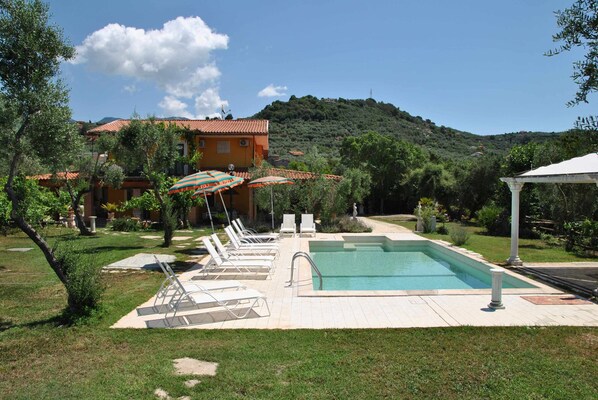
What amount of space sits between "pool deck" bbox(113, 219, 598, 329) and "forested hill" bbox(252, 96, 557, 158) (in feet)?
155

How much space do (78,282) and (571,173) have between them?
10093 millimetres

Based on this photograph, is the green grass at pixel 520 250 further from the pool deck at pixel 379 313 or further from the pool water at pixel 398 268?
the pool deck at pixel 379 313

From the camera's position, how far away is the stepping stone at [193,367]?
203 inches

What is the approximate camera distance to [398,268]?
43.3ft

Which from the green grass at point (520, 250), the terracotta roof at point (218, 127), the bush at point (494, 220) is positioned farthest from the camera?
the terracotta roof at point (218, 127)

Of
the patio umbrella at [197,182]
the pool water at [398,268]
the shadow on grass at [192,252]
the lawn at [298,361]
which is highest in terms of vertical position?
Answer: the patio umbrella at [197,182]

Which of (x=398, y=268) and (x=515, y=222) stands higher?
(x=515, y=222)

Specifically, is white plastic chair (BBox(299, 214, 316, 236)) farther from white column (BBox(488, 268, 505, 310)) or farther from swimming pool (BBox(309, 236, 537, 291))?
white column (BBox(488, 268, 505, 310))

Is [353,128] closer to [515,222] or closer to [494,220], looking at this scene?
[494,220]

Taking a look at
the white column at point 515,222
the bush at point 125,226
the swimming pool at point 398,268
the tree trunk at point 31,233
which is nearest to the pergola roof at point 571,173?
the white column at point 515,222

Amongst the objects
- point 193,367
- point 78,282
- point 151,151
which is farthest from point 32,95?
point 151,151

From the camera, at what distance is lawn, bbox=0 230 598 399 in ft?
15.4

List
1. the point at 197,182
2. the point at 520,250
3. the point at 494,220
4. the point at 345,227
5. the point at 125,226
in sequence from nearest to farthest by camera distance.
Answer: the point at 197,182, the point at 520,250, the point at 494,220, the point at 345,227, the point at 125,226

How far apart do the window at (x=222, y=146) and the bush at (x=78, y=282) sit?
67.6 ft
